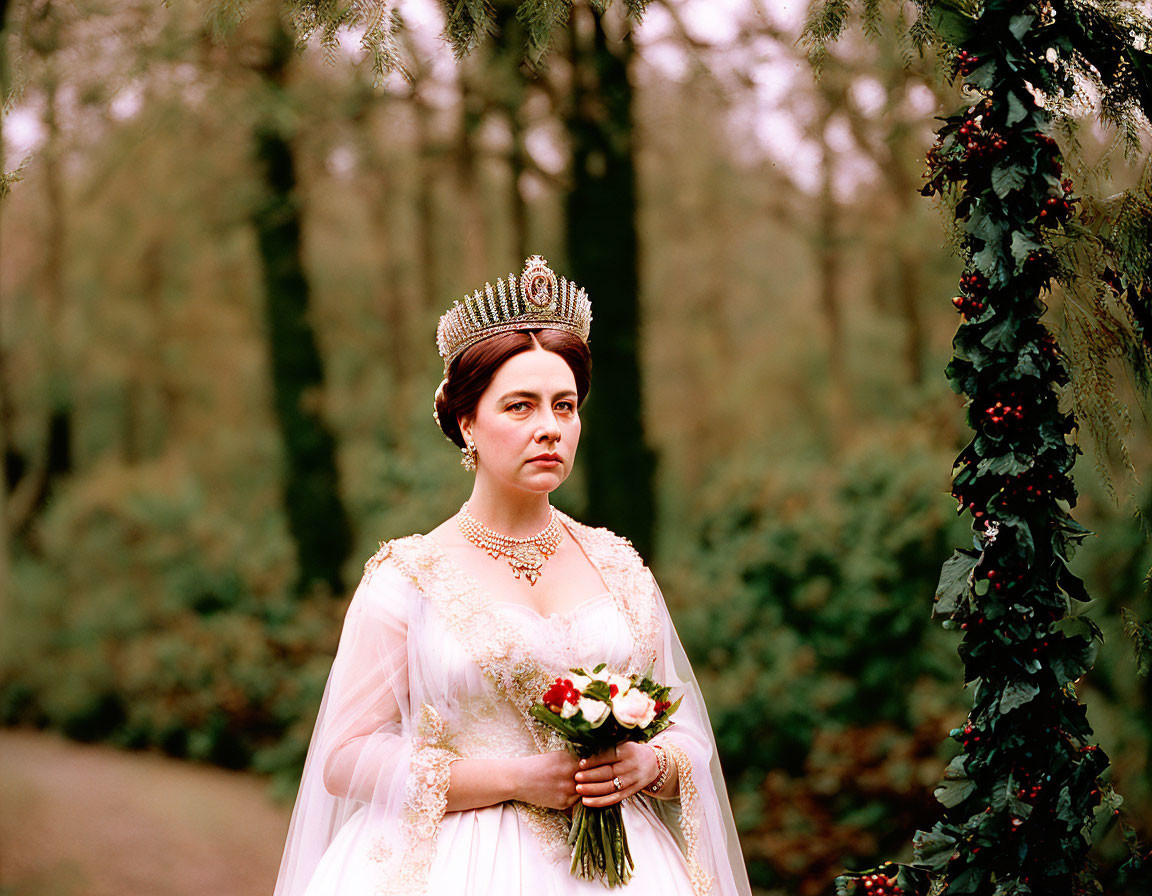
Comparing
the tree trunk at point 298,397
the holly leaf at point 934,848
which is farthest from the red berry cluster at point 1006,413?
the tree trunk at point 298,397

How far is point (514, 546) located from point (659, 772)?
0.66m

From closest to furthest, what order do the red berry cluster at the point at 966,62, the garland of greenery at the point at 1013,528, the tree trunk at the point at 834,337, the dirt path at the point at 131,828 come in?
the garland of greenery at the point at 1013,528 → the red berry cluster at the point at 966,62 → the dirt path at the point at 131,828 → the tree trunk at the point at 834,337

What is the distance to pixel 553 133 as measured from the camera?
874cm

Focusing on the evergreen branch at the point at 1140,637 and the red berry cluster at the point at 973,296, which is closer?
the red berry cluster at the point at 973,296

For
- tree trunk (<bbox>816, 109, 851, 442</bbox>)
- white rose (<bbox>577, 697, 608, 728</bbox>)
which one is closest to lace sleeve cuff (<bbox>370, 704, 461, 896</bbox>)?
white rose (<bbox>577, 697, 608, 728</bbox>)

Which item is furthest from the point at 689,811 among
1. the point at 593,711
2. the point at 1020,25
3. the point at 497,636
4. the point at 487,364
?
the point at 1020,25

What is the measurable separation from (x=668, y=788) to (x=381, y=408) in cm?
887

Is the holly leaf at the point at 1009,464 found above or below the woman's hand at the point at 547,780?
above

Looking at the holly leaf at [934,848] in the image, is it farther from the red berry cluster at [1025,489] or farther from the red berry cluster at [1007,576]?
the red berry cluster at [1025,489]

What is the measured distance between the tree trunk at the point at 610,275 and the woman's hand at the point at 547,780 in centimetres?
459

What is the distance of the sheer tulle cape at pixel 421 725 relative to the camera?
8.55ft

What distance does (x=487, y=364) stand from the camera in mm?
2775

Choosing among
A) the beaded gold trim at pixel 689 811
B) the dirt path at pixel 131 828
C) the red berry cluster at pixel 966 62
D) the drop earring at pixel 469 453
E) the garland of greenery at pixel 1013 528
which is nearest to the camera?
the garland of greenery at pixel 1013 528

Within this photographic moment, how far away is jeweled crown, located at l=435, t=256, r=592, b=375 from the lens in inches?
112
